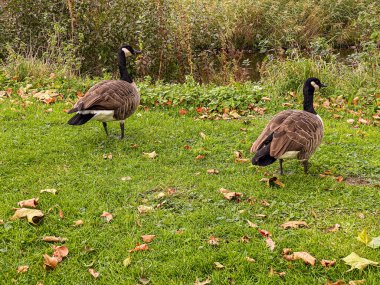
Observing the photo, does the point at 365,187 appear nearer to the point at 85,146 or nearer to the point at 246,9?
the point at 85,146

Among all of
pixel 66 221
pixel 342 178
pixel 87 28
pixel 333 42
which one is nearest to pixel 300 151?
pixel 342 178

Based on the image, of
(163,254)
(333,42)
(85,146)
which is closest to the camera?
(163,254)

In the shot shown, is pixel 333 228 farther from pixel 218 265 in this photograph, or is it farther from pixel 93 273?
pixel 93 273

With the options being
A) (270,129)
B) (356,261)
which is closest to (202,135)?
(270,129)

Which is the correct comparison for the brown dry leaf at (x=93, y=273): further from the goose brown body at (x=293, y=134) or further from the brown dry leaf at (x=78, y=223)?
the goose brown body at (x=293, y=134)

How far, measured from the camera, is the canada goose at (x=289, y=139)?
507 centimetres

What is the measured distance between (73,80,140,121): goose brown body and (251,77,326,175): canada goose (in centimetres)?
235

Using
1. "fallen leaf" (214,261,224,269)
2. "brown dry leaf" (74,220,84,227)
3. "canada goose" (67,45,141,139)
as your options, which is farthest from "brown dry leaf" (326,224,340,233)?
"canada goose" (67,45,141,139)

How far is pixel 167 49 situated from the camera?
38.6 feet

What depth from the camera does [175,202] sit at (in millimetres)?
4977

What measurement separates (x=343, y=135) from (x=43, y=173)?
16.4ft

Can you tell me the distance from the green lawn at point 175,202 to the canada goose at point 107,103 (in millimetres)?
552

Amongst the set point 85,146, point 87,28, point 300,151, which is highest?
point 87,28

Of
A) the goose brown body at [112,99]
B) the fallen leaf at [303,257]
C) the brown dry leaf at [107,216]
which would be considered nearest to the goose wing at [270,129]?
the fallen leaf at [303,257]
